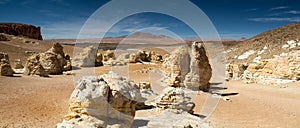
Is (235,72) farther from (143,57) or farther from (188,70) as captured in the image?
(143,57)

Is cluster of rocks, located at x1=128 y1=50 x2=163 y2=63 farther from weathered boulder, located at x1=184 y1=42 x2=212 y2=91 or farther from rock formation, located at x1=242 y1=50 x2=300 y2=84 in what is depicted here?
weathered boulder, located at x1=184 y1=42 x2=212 y2=91

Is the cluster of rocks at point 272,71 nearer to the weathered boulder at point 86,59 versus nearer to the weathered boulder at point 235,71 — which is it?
the weathered boulder at point 235,71

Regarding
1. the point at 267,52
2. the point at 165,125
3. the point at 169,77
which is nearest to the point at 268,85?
the point at 169,77

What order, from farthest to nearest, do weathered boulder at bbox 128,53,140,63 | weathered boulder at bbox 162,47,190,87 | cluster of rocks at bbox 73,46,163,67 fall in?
weathered boulder at bbox 128,53,140,63
cluster of rocks at bbox 73,46,163,67
weathered boulder at bbox 162,47,190,87

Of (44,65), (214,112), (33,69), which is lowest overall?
(214,112)

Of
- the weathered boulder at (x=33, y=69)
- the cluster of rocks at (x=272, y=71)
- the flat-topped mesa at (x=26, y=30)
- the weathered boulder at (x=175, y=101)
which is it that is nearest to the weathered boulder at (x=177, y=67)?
the weathered boulder at (x=175, y=101)

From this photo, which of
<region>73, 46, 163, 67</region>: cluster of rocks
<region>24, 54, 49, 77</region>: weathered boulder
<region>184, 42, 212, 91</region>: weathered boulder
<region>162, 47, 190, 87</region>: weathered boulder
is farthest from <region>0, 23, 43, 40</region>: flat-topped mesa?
<region>184, 42, 212, 91</region>: weathered boulder

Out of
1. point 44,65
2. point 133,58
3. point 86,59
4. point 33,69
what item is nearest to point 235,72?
point 133,58

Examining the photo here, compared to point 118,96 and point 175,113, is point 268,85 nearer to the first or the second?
point 175,113
